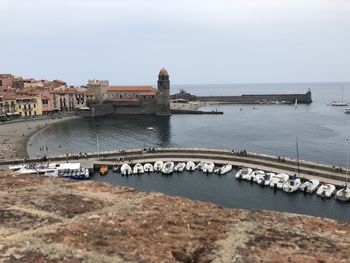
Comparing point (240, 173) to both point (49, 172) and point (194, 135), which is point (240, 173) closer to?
point (49, 172)

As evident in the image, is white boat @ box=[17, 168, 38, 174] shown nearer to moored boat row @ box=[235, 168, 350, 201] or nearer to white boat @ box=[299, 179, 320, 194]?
moored boat row @ box=[235, 168, 350, 201]

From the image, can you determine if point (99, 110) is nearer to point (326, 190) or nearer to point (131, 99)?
point (131, 99)

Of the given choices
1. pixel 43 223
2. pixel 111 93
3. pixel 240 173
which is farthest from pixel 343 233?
pixel 111 93

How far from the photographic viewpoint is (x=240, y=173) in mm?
50438

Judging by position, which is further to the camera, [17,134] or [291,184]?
[17,134]

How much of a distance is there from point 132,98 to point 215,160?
9359 centimetres

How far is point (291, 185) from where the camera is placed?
4453 cm

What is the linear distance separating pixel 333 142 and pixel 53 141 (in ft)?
196

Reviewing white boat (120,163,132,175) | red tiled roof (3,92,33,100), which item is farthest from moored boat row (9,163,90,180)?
red tiled roof (3,92,33,100)

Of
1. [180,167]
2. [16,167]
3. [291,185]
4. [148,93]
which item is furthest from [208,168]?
[148,93]

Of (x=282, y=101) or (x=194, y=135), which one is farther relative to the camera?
(x=282, y=101)

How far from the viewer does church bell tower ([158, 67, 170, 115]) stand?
135 m

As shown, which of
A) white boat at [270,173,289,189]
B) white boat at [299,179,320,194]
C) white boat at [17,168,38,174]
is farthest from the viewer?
white boat at [17,168,38,174]

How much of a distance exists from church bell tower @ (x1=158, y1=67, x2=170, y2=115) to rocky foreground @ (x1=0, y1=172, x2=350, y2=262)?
122 m
